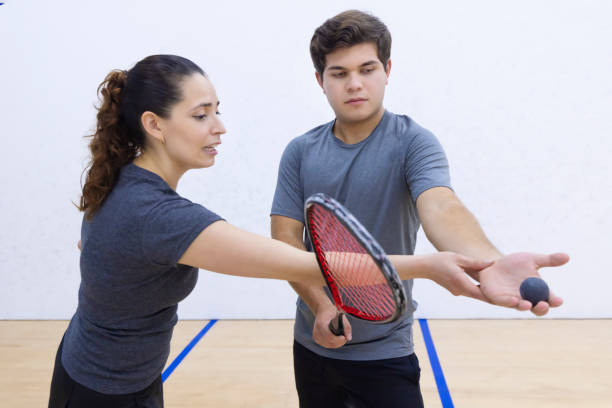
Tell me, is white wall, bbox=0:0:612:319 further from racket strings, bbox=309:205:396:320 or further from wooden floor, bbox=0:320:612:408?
racket strings, bbox=309:205:396:320

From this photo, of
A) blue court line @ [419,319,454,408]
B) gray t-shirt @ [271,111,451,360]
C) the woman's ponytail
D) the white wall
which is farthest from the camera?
the white wall

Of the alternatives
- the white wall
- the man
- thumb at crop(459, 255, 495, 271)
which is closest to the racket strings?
thumb at crop(459, 255, 495, 271)

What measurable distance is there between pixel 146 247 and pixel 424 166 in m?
0.65

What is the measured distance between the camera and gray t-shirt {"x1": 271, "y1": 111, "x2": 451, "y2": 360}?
1331mm

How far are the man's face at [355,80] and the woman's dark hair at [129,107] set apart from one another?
350 millimetres

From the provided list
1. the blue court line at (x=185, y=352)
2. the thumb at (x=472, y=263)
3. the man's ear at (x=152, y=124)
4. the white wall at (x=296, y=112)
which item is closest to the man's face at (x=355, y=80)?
the man's ear at (x=152, y=124)

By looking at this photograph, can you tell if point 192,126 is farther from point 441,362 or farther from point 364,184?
point 441,362

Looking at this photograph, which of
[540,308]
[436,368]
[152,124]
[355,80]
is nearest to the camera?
[540,308]

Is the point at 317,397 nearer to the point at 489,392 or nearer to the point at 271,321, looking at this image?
the point at 489,392

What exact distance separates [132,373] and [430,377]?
6.34 ft

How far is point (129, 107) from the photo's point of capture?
122cm

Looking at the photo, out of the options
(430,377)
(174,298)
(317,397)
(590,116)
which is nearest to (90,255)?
(174,298)

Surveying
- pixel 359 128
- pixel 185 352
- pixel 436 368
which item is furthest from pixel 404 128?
pixel 185 352

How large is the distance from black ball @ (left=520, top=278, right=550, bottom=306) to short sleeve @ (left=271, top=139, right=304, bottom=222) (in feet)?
2.36
